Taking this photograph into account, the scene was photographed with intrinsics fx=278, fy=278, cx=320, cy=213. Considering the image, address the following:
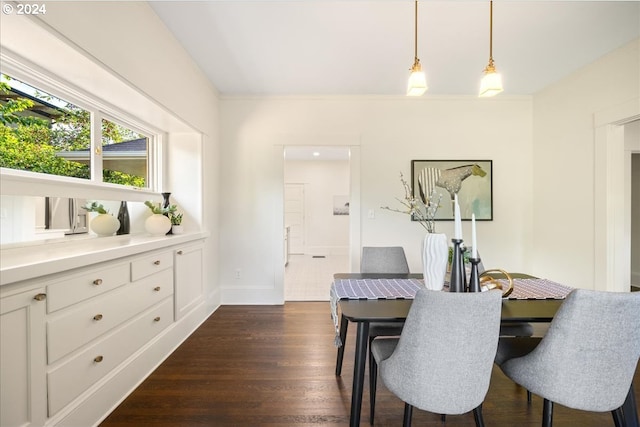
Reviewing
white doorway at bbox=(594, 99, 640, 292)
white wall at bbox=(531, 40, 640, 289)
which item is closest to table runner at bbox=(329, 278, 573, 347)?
white doorway at bbox=(594, 99, 640, 292)

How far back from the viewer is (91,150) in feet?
6.97

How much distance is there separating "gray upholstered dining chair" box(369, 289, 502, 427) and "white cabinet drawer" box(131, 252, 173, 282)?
1.79 metres

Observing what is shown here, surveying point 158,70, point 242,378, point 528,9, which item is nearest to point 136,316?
point 242,378

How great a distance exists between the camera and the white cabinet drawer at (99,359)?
53.7 inches

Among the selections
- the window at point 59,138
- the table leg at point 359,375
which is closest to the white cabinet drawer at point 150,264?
the window at point 59,138

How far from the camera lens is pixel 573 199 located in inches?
118

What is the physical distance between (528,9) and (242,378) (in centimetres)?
338

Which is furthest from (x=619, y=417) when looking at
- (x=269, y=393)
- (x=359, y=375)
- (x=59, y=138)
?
(x=59, y=138)

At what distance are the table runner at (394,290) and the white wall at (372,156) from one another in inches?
63.4

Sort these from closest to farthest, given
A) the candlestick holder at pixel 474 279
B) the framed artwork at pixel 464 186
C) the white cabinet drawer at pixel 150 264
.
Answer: the candlestick holder at pixel 474 279
the white cabinet drawer at pixel 150 264
the framed artwork at pixel 464 186

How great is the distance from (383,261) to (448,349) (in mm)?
1331

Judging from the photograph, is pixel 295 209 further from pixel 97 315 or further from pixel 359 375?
pixel 359 375

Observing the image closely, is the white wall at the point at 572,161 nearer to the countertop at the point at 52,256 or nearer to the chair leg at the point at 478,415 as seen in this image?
the chair leg at the point at 478,415

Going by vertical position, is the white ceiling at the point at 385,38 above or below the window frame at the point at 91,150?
above
